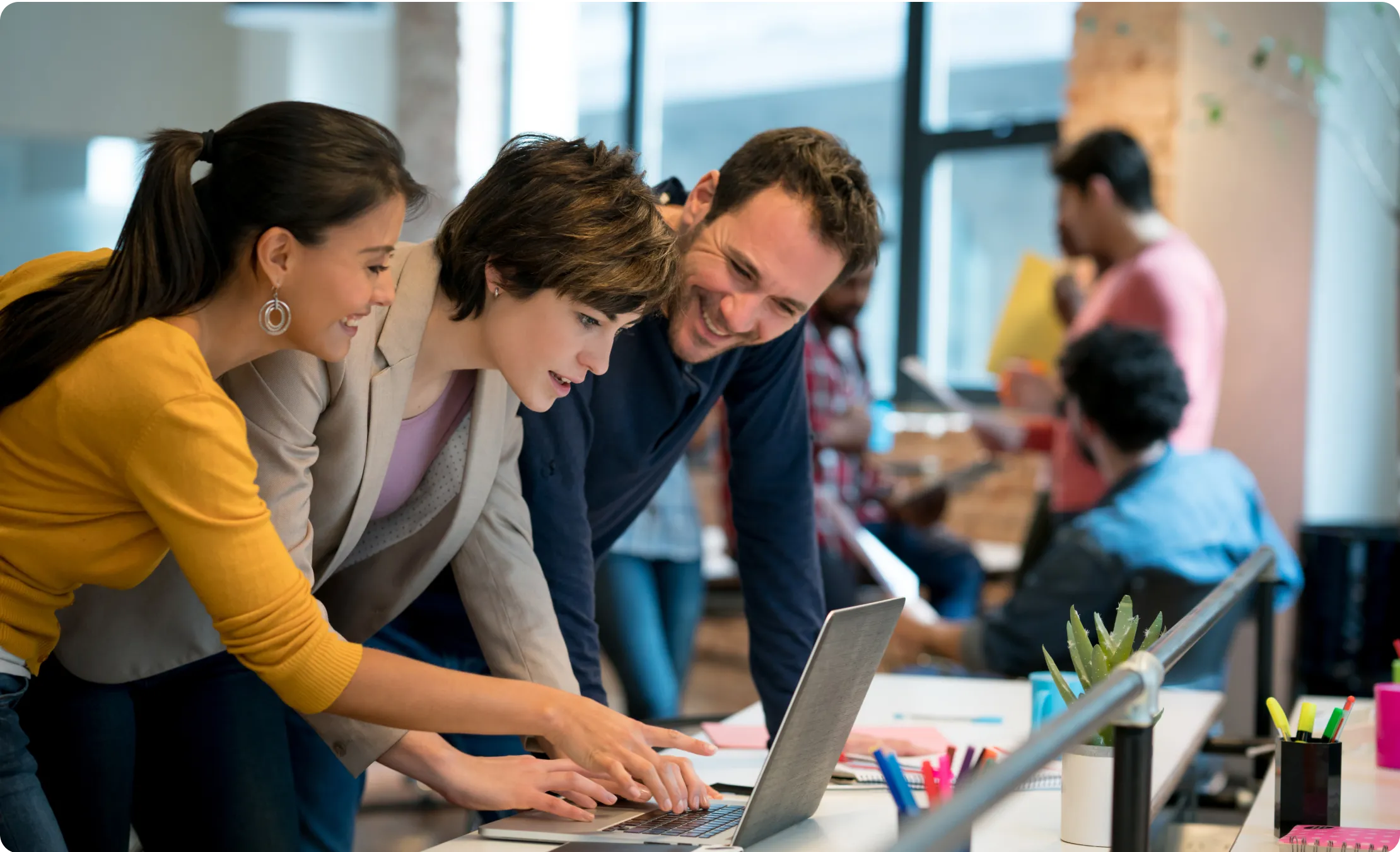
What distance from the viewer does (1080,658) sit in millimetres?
1486

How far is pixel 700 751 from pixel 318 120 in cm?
70

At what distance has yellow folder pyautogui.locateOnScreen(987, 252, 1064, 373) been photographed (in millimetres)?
4055

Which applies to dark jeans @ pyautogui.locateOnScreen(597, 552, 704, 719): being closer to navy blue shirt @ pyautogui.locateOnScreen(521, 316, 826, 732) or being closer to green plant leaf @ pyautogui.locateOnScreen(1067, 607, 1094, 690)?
navy blue shirt @ pyautogui.locateOnScreen(521, 316, 826, 732)

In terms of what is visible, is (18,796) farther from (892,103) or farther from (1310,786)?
(892,103)

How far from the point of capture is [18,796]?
1239 millimetres

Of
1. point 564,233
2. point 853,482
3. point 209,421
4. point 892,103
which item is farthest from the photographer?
point 892,103

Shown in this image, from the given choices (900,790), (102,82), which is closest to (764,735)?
(900,790)

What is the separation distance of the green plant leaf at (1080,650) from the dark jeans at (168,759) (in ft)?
2.82

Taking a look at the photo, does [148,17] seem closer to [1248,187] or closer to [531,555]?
[531,555]

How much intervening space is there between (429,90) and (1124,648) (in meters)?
4.50

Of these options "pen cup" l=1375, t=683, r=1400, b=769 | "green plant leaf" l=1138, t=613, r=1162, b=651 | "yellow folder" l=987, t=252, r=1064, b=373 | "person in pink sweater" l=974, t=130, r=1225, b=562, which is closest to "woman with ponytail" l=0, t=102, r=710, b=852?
"green plant leaf" l=1138, t=613, r=1162, b=651

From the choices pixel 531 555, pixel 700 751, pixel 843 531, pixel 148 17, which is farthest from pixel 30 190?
pixel 700 751

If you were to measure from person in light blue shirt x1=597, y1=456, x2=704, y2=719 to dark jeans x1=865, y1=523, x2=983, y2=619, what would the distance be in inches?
35.2

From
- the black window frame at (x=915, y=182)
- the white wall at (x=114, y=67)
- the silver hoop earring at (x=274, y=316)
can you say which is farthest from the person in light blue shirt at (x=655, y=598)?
the black window frame at (x=915, y=182)
